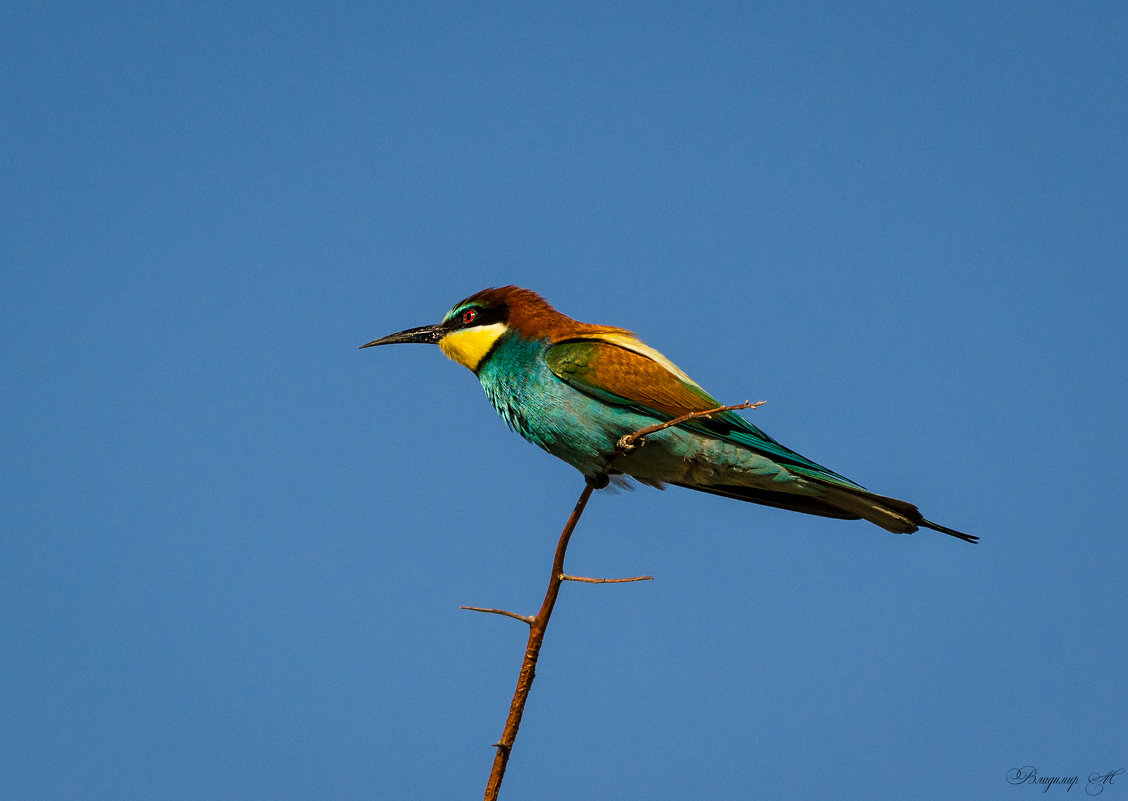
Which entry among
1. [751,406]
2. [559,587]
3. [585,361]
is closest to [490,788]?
[559,587]

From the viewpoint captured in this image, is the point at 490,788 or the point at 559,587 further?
the point at 559,587

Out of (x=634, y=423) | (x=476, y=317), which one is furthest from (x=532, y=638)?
(x=476, y=317)

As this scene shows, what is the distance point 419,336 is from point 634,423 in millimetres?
993

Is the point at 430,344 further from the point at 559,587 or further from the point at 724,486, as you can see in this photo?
the point at 559,587

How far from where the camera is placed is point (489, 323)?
12.1ft

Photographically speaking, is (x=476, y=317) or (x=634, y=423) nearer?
(x=634, y=423)

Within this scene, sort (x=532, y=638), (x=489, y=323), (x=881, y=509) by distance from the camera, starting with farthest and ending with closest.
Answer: (x=489, y=323)
(x=881, y=509)
(x=532, y=638)

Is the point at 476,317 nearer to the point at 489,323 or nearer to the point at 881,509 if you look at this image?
the point at 489,323

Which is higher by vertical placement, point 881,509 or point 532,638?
point 881,509

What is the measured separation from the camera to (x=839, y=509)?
3.40 m

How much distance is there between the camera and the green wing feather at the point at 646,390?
11.0 ft

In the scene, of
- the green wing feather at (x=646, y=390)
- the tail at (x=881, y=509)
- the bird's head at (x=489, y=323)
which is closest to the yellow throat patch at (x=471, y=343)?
the bird's head at (x=489, y=323)

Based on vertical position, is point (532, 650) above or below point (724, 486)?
below

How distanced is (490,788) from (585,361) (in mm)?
1612
